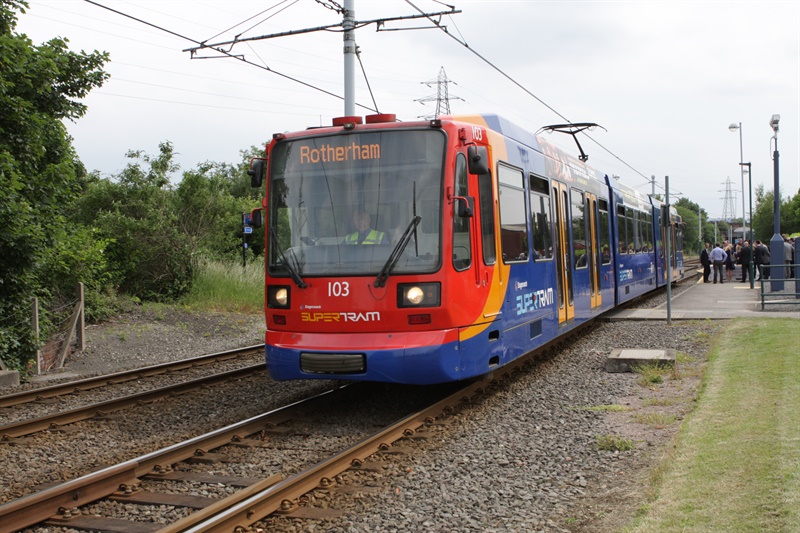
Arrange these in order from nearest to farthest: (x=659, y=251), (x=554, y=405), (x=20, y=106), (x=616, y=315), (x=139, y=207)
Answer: (x=554, y=405) → (x=20, y=106) → (x=616, y=315) → (x=139, y=207) → (x=659, y=251)

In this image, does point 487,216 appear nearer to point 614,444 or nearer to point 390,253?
point 390,253

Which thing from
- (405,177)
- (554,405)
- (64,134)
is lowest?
(554,405)

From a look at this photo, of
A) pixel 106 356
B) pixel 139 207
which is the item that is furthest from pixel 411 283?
pixel 139 207

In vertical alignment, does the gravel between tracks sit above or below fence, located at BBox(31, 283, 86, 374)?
below

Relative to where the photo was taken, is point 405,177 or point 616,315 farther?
point 616,315

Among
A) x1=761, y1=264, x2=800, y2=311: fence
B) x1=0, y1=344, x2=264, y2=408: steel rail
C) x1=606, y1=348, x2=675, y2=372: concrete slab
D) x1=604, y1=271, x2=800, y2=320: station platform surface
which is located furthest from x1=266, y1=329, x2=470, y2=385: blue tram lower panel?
x1=761, y1=264, x2=800, y2=311: fence

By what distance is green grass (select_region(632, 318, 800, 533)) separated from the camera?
4.65 metres

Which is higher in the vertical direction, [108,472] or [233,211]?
[233,211]

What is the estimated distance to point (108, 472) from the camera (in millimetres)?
5695

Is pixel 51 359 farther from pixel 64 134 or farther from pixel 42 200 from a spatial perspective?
pixel 64 134

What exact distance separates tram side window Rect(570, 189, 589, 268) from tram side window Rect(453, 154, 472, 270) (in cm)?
493

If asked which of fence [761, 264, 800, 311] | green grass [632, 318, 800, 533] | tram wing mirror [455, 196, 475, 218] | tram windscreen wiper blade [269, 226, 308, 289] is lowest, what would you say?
green grass [632, 318, 800, 533]

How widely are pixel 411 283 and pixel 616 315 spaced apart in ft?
37.9

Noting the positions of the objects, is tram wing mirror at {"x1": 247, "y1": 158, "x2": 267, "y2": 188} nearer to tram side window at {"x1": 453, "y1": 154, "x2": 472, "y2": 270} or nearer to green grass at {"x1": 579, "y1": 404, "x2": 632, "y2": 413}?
tram side window at {"x1": 453, "y1": 154, "x2": 472, "y2": 270}
